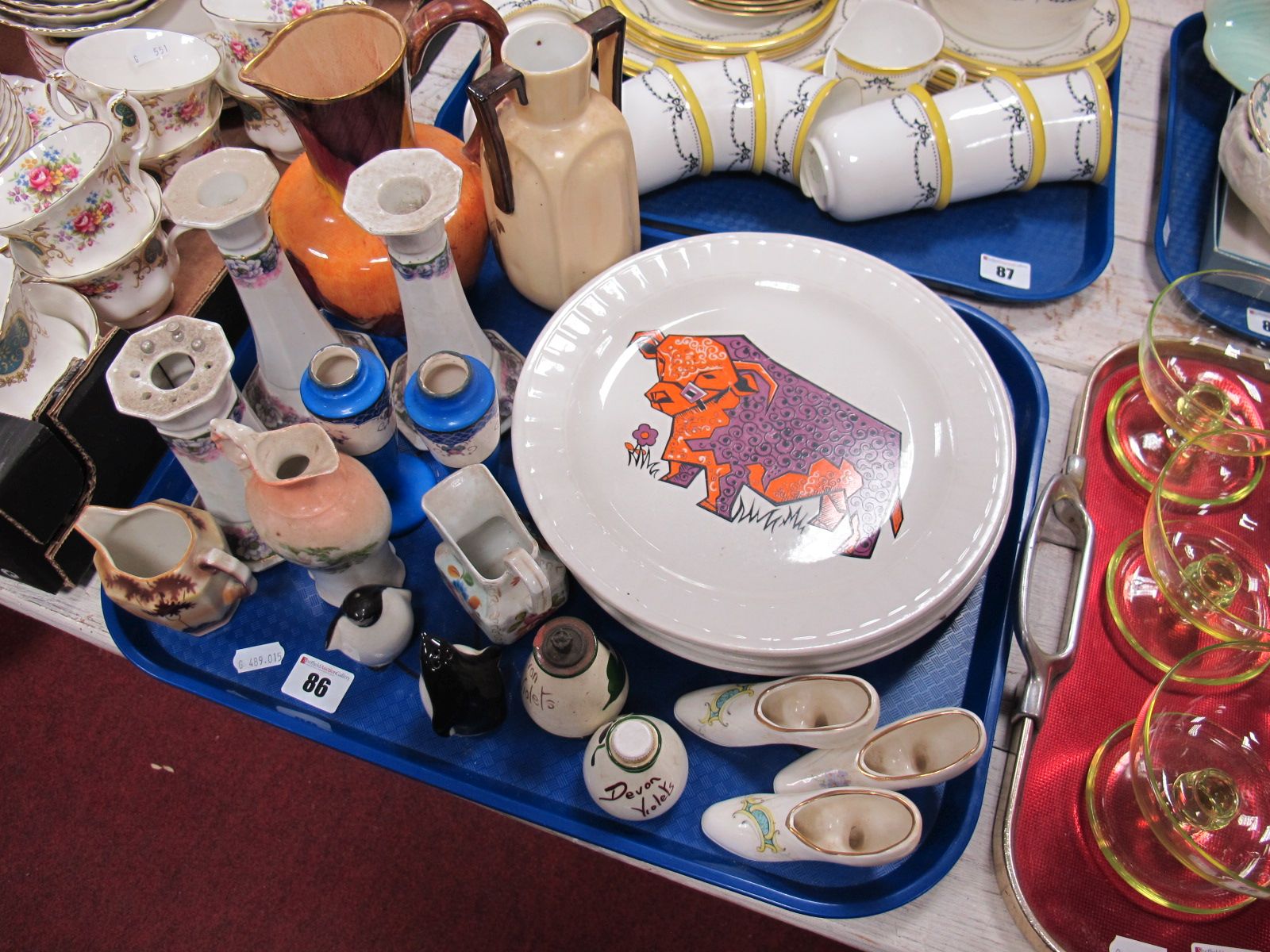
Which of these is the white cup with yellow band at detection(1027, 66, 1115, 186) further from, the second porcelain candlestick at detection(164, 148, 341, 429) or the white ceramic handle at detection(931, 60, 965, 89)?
the second porcelain candlestick at detection(164, 148, 341, 429)

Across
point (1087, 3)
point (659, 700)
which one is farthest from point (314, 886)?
point (1087, 3)

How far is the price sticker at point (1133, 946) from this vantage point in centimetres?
62

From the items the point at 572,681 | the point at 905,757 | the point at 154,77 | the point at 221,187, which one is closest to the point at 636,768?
the point at 572,681

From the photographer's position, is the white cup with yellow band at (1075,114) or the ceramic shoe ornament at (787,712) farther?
the white cup with yellow band at (1075,114)

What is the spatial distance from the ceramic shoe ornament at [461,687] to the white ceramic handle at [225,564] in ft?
0.55

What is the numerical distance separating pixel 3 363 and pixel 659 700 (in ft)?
2.21

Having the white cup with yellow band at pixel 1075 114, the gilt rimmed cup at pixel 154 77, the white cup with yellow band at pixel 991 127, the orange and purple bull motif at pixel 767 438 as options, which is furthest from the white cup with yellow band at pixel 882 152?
the gilt rimmed cup at pixel 154 77

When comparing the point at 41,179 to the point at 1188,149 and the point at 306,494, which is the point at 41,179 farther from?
the point at 1188,149

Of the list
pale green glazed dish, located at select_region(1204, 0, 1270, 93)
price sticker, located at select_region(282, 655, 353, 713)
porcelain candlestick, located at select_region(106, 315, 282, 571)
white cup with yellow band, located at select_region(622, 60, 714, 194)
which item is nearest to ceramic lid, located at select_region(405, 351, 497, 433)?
porcelain candlestick, located at select_region(106, 315, 282, 571)

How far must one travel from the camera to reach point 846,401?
77cm

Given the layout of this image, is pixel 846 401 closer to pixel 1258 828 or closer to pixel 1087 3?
pixel 1258 828

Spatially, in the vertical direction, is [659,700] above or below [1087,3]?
below

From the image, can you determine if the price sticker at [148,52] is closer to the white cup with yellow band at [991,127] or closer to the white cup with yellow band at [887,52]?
the white cup with yellow band at [887,52]

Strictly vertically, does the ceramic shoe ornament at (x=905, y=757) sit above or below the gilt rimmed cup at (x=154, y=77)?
below
